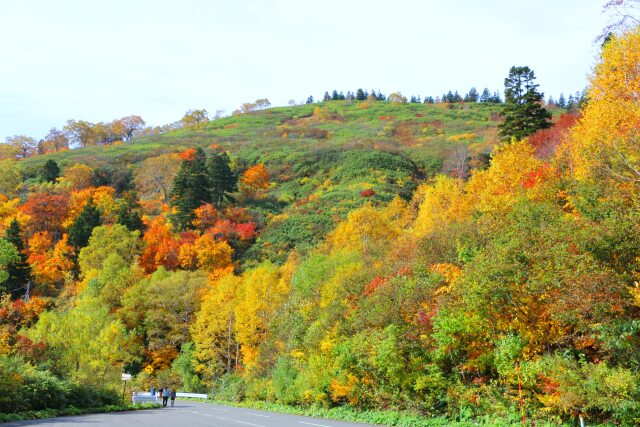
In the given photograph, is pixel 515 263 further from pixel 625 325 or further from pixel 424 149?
pixel 424 149

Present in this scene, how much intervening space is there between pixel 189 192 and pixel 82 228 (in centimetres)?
1526

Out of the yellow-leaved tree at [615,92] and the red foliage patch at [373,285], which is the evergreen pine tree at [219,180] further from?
the yellow-leaved tree at [615,92]

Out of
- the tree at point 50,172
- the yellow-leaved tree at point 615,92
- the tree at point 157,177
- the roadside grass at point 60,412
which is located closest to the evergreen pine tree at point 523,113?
the yellow-leaved tree at point 615,92

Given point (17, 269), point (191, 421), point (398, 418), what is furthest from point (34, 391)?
A: point (17, 269)

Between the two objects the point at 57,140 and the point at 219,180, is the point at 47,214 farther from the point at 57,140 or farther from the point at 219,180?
the point at 57,140

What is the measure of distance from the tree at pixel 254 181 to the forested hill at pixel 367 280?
0.25 meters

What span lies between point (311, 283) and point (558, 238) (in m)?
22.8

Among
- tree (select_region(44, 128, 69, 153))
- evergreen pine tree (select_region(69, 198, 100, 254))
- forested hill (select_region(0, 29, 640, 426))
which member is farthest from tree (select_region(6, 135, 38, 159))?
evergreen pine tree (select_region(69, 198, 100, 254))

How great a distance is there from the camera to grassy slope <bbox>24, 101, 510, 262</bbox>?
79.4 m

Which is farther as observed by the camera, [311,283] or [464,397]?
[311,283]

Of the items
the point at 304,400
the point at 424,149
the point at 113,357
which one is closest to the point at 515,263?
the point at 304,400

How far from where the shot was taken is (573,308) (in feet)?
47.8

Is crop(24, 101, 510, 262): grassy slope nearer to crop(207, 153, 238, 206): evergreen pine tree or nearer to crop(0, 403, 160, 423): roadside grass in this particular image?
crop(207, 153, 238, 206): evergreen pine tree

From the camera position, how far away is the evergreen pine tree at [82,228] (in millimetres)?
70938
